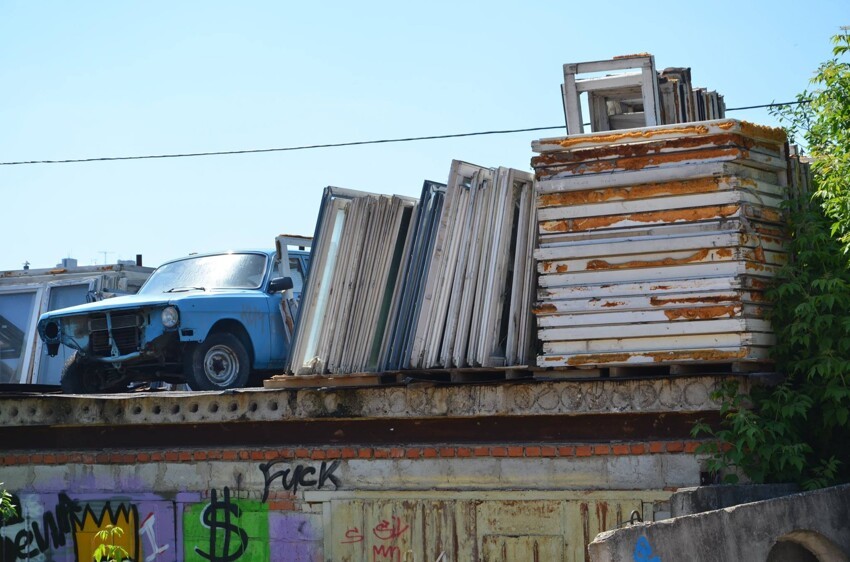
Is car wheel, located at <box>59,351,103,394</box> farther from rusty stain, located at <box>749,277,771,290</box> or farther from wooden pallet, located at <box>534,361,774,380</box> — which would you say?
rusty stain, located at <box>749,277,771,290</box>

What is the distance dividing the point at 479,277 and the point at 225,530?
3.29 meters

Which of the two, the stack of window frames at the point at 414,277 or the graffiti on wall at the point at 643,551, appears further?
the stack of window frames at the point at 414,277

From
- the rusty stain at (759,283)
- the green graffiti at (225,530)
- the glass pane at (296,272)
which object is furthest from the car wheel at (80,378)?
the rusty stain at (759,283)

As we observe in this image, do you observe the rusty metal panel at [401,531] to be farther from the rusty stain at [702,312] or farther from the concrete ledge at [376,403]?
the rusty stain at [702,312]

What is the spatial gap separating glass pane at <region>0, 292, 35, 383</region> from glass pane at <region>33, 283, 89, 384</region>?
15.3 inches

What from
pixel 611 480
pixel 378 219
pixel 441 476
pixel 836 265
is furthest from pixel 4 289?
pixel 836 265

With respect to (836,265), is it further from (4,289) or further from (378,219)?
(4,289)

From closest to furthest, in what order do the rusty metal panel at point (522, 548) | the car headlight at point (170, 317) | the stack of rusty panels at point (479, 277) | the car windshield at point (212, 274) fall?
the rusty metal panel at point (522, 548) → the stack of rusty panels at point (479, 277) → the car headlight at point (170, 317) → the car windshield at point (212, 274)

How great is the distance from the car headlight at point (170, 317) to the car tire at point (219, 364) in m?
0.40

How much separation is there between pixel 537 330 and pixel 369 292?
1731 millimetres

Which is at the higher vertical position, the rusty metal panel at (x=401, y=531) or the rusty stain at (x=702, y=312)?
the rusty stain at (x=702, y=312)

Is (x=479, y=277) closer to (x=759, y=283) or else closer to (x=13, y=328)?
(x=759, y=283)

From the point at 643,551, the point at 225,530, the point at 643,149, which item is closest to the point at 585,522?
the point at 643,551

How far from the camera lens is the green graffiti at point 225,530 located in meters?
10.1
